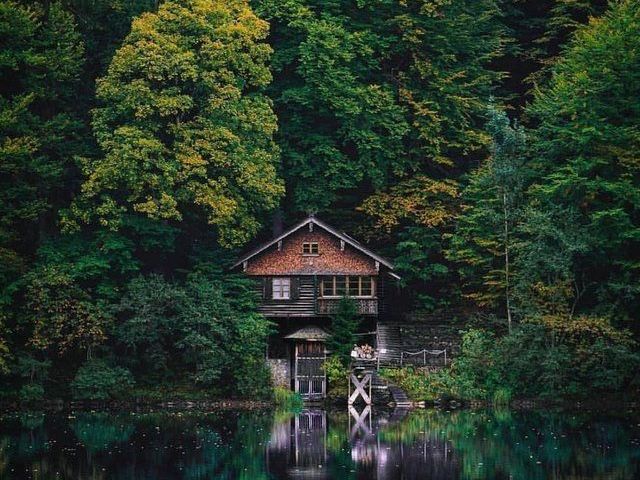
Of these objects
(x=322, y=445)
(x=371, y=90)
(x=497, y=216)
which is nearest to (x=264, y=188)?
(x=371, y=90)

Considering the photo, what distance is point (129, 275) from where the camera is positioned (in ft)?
219

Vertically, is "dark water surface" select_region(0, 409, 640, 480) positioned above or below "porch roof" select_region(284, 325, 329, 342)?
below

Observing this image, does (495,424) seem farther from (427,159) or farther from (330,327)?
(427,159)

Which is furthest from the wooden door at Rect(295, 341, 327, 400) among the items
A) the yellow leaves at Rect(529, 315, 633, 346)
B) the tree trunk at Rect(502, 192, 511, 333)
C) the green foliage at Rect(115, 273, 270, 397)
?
the yellow leaves at Rect(529, 315, 633, 346)

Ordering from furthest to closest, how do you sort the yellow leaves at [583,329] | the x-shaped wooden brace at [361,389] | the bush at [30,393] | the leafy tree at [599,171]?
the leafy tree at [599,171], the x-shaped wooden brace at [361,389], the yellow leaves at [583,329], the bush at [30,393]

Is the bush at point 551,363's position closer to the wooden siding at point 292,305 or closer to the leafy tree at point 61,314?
the wooden siding at point 292,305

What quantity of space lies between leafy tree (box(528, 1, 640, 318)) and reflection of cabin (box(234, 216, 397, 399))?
8.44m

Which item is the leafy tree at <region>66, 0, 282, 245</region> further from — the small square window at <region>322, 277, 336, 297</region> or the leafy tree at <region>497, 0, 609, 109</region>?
the leafy tree at <region>497, 0, 609, 109</region>

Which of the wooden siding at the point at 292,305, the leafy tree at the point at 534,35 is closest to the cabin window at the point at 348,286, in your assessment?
the wooden siding at the point at 292,305

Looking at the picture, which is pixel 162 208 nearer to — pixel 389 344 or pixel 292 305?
pixel 292 305

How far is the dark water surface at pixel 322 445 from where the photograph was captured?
42053 millimetres

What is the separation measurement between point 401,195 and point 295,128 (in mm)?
6190

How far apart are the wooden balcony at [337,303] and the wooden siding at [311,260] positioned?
1314mm

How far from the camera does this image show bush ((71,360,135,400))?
61.2m
